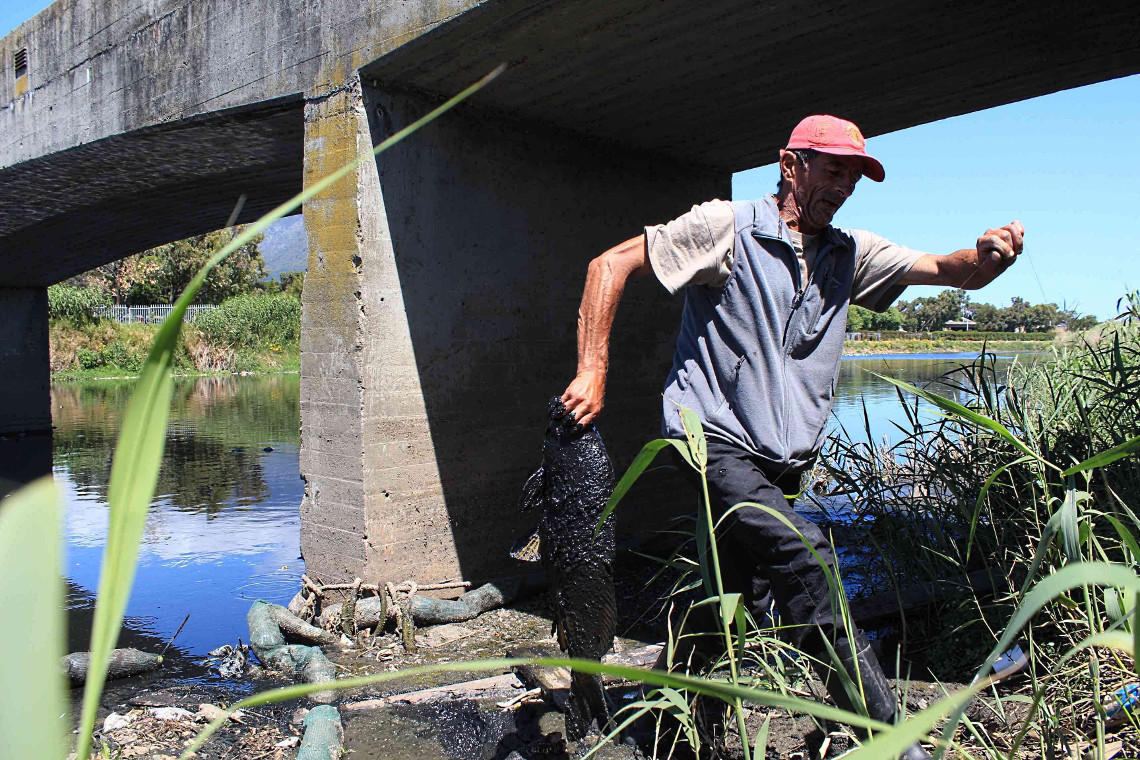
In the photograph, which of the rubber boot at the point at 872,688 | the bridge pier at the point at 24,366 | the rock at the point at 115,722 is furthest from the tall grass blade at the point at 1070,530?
the bridge pier at the point at 24,366

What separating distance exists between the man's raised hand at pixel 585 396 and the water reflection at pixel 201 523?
140 cm

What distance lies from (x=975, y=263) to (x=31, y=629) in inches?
117

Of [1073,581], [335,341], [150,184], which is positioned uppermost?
[150,184]

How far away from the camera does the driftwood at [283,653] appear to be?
4.11m

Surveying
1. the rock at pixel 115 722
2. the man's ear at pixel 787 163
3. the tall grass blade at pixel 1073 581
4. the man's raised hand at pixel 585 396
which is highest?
the man's ear at pixel 787 163

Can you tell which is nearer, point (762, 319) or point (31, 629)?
point (31, 629)

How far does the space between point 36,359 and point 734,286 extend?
1596 centimetres

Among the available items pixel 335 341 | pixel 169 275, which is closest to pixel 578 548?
pixel 335 341

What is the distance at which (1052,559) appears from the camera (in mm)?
3188

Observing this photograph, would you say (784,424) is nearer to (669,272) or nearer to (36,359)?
(669,272)

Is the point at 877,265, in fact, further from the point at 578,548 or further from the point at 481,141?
the point at 481,141

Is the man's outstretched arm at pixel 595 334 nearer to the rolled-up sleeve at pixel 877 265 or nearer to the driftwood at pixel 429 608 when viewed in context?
the rolled-up sleeve at pixel 877 265

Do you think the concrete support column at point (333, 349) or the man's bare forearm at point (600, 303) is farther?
the concrete support column at point (333, 349)

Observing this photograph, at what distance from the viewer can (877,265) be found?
3148 mm
